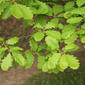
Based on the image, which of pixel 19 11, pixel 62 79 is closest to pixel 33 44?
pixel 19 11

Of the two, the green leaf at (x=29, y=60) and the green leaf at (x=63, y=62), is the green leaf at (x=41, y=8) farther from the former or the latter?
the green leaf at (x=63, y=62)

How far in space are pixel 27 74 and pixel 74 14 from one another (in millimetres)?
3661

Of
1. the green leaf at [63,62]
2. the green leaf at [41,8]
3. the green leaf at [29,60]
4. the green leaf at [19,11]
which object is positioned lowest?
the green leaf at [29,60]

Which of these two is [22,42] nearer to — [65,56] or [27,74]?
[27,74]

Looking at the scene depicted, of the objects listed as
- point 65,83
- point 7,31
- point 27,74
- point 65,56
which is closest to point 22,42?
point 7,31

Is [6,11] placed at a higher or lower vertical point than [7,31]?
higher

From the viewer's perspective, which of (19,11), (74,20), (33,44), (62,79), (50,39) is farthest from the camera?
(62,79)

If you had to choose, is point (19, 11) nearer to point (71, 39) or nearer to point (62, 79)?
point (71, 39)

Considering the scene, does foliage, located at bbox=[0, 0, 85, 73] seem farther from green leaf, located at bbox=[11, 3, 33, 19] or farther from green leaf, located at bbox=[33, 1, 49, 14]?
green leaf, located at bbox=[11, 3, 33, 19]

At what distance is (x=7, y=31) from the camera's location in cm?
762

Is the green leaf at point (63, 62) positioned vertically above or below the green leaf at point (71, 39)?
below

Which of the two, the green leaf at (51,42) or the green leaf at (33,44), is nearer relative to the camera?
the green leaf at (51,42)

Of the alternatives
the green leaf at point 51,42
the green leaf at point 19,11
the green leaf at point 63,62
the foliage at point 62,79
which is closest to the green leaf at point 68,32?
the green leaf at point 51,42

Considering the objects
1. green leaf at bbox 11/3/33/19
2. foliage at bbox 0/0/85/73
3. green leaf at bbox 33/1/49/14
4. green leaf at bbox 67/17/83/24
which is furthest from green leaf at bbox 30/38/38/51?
green leaf at bbox 11/3/33/19
